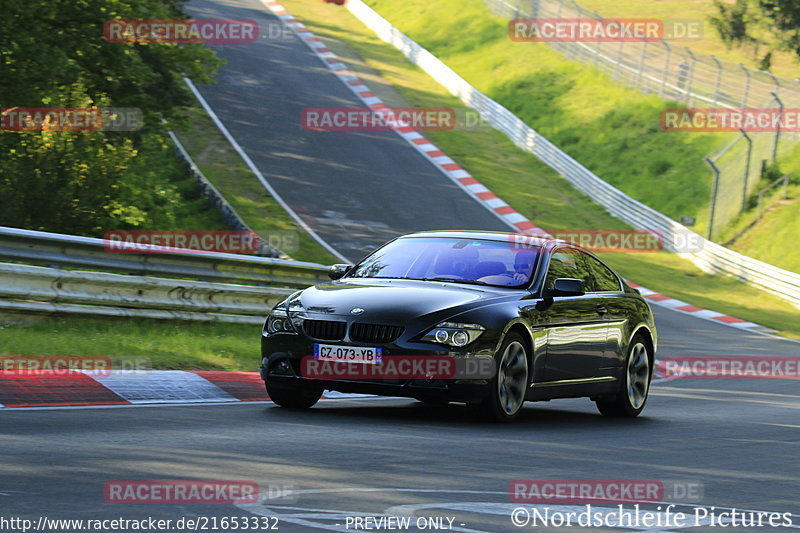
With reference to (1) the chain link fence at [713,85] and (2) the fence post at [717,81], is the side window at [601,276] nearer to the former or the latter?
(1) the chain link fence at [713,85]

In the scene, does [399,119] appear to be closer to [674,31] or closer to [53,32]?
[53,32]

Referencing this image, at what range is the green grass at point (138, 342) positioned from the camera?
11430mm

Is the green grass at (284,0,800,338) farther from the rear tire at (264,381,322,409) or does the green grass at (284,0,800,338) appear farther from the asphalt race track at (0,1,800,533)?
the rear tire at (264,381,322,409)

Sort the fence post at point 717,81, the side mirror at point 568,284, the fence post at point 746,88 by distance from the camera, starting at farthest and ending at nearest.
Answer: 1. the fence post at point 717,81
2. the fence post at point 746,88
3. the side mirror at point 568,284

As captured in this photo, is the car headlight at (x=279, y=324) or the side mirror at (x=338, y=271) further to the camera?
the side mirror at (x=338, y=271)

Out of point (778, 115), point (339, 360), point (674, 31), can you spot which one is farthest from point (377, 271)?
point (674, 31)

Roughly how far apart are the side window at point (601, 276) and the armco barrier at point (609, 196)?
18228 mm

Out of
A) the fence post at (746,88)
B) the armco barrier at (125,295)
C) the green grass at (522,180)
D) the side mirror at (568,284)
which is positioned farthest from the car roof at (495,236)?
the fence post at (746,88)

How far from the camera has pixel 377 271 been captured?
10828 mm

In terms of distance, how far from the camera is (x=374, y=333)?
31.3 ft

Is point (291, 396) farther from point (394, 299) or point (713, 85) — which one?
point (713, 85)

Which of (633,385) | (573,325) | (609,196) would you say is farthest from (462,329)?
(609,196)

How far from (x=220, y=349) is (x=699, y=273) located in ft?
67.0

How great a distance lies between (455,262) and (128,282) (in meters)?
3.91
